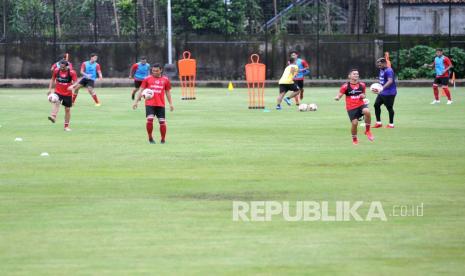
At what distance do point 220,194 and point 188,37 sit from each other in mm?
39646

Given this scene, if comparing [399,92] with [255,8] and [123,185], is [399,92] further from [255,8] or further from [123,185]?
[123,185]

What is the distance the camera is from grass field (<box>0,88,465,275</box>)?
11.6m

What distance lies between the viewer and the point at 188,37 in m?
55.5

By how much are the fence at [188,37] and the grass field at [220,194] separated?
80.3ft

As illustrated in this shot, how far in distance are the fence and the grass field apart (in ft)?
80.3

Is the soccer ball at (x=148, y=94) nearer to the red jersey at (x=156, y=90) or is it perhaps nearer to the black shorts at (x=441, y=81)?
the red jersey at (x=156, y=90)

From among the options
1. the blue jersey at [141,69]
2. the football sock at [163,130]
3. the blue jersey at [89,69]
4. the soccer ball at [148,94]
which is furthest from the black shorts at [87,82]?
the soccer ball at [148,94]

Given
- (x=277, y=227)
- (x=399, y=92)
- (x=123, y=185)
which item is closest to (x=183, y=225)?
(x=277, y=227)

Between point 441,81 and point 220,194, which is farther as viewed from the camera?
point 441,81

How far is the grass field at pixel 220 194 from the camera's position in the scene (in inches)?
458

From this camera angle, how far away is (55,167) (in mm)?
19891

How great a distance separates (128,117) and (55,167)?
12.7m

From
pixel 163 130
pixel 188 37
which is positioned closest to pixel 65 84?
pixel 163 130

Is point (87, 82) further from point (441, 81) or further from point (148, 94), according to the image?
point (148, 94)
